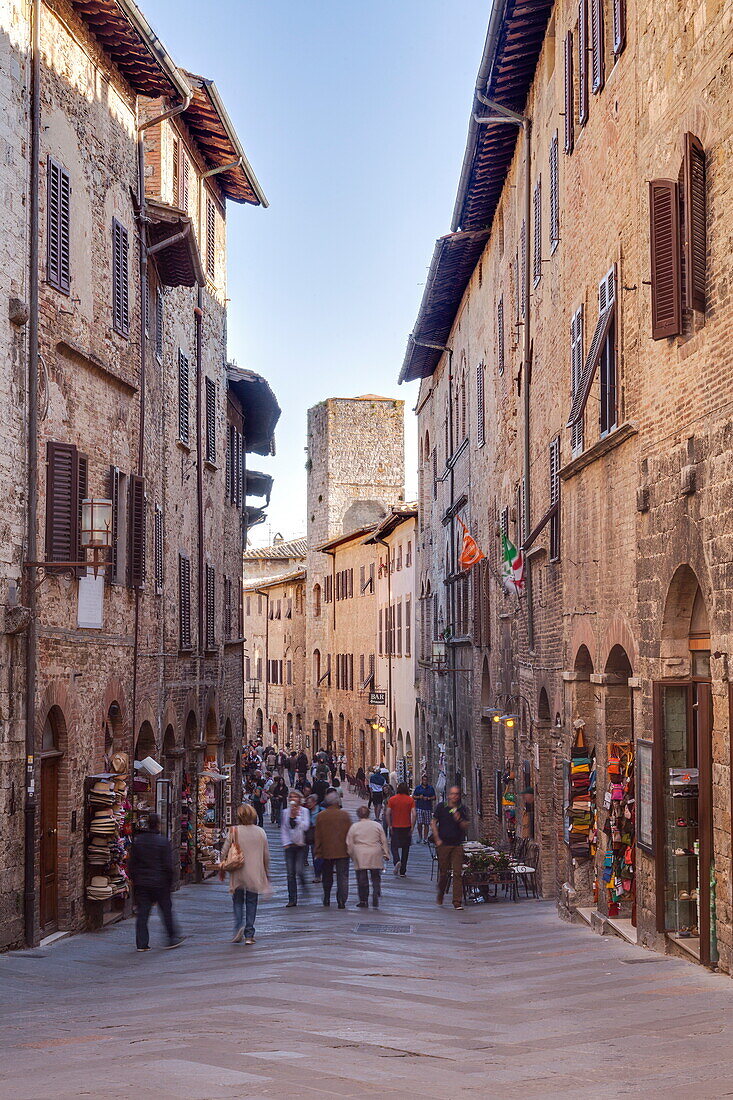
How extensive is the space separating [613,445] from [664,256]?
9.47 feet

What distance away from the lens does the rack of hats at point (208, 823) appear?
23.8 m

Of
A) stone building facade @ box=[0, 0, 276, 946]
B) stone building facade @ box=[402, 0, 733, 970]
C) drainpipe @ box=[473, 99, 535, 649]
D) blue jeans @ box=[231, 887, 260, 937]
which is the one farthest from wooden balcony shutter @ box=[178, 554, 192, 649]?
blue jeans @ box=[231, 887, 260, 937]

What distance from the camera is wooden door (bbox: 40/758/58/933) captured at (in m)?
14.9

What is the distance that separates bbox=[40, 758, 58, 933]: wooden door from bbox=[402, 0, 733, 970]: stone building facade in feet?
19.6

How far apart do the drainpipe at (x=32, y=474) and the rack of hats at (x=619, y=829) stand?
596cm

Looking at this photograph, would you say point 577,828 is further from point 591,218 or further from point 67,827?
point 591,218

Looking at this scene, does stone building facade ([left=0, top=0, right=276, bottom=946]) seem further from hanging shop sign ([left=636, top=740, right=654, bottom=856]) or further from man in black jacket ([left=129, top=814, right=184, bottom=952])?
hanging shop sign ([left=636, top=740, right=654, bottom=856])

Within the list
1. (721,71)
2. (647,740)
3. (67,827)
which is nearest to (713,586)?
(647,740)

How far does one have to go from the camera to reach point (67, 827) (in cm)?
1553

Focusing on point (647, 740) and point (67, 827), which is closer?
point (647, 740)

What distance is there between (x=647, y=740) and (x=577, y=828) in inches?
148

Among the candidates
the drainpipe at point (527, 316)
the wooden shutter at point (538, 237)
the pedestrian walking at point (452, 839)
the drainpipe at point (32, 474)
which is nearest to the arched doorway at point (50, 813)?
the drainpipe at point (32, 474)

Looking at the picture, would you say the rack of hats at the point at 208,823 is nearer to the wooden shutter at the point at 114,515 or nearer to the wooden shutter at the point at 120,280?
the wooden shutter at the point at 114,515

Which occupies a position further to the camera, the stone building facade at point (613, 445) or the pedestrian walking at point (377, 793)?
the pedestrian walking at point (377, 793)
